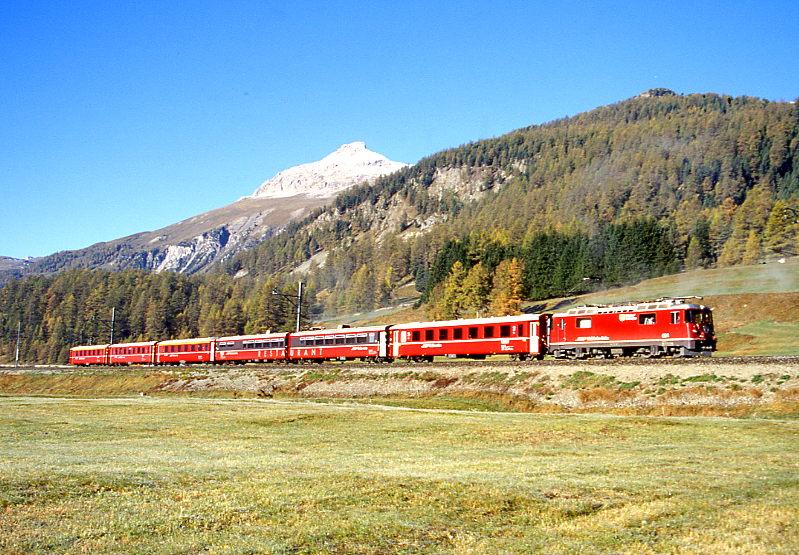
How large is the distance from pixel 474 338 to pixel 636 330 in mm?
15183

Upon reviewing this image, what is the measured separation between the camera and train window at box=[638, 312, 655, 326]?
5012cm

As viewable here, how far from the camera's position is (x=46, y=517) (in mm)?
11867

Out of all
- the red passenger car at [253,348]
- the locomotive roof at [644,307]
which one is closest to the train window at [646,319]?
the locomotive roof at [644,307]

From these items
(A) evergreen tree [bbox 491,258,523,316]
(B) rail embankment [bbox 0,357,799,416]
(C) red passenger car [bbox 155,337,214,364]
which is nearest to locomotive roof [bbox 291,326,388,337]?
(B) rail embankment [bbox 0,357,799,416]

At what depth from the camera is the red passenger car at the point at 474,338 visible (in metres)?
57.2

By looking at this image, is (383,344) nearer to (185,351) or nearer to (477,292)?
(185,351)

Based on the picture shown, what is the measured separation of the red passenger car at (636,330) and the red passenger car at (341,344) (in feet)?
64.2

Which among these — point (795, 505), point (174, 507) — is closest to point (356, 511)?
point (174, 507)

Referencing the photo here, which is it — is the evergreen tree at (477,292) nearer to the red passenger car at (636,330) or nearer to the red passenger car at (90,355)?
the red passenger car at (90,355)

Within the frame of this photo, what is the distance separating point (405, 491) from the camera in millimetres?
14531

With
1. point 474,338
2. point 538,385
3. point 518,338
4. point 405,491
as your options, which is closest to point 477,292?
point 474,338

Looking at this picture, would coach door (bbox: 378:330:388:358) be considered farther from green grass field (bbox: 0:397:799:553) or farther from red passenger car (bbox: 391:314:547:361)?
green grass field (bbox: 0:397:799:553)

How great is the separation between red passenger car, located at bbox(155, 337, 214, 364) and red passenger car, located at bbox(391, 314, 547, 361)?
1370 inches

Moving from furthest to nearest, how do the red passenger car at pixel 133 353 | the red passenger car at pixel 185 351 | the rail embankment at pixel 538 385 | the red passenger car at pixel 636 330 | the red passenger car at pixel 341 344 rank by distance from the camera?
the red passenger car at pixel 133 353 → the red passenger car at pixel 185 351 → the red passenger car at pixel 341 344 → the red passenger car at pixel 636 330 → the rail embankment at pixel 538 385
